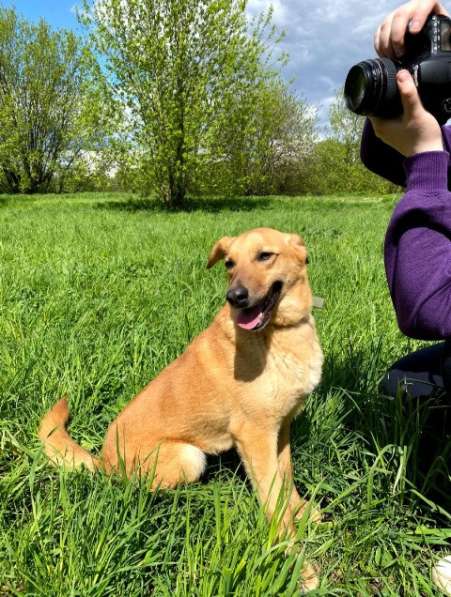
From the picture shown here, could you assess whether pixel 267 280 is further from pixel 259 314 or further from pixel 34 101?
pixel 34 101

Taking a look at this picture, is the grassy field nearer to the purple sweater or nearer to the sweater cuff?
the purple sweater

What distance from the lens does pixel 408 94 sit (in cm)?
123

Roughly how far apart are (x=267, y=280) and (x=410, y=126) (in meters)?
0.96

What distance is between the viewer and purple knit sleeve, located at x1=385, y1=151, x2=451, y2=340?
131cm

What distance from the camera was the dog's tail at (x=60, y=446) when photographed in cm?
185

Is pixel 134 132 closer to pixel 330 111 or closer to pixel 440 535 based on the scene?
pixel 440 535

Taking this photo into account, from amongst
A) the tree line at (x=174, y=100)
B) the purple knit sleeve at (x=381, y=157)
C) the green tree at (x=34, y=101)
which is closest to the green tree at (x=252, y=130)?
the tree line at (x=174, y=100)

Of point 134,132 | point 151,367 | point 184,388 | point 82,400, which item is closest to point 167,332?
point 151,367

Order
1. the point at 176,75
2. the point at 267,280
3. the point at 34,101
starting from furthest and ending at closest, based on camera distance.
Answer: the point at 34,101 → the point at 176,75 → the point at 267,280

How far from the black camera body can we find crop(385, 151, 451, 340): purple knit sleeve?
0.17 meters

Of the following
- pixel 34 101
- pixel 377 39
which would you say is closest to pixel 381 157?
pixel 377 39

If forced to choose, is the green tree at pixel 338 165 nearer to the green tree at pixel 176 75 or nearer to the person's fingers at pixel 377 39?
the green tree at pixel 176 75

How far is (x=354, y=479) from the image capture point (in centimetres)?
193

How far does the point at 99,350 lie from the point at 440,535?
2059 millimetres
